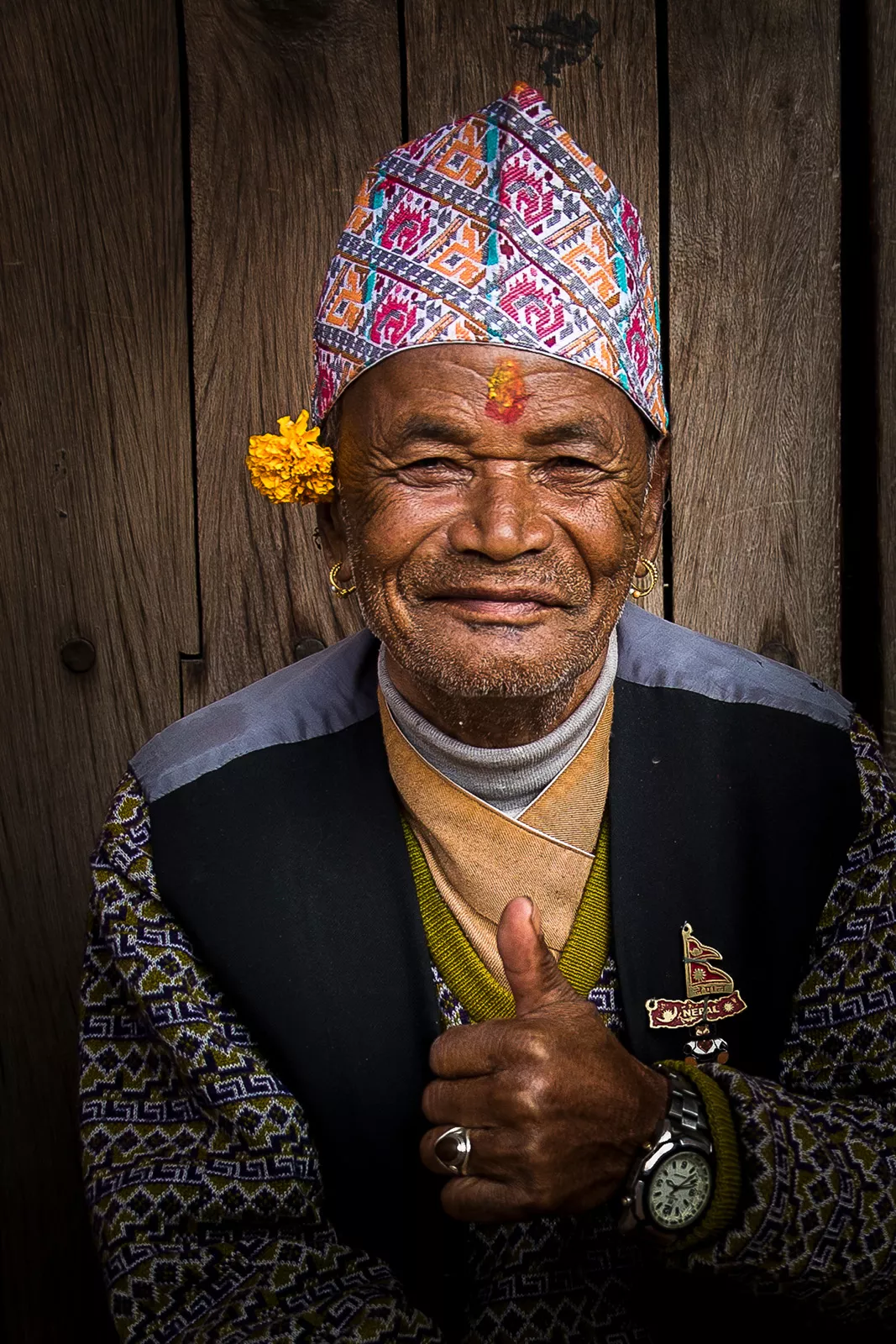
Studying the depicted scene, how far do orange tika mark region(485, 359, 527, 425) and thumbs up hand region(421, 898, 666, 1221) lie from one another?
71 cm

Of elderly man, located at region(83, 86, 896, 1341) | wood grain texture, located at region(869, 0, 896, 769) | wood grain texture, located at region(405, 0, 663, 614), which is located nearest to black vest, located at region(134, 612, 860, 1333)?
elderly man, located at region(83, 86, 896, 1341)

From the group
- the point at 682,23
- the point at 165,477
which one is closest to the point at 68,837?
the point at 165,477

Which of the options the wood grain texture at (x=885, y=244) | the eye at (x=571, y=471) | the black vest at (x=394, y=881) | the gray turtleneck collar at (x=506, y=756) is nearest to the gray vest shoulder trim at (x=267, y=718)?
the black vest at (x=394, y=881)

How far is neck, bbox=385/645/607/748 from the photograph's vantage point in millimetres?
1875

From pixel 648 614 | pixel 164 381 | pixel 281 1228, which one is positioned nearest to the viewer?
pixel 281 1228

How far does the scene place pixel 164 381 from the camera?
234cm

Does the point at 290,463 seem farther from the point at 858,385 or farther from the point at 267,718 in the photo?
the point at 858,385

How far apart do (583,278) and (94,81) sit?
1093 mm

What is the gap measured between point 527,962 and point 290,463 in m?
0.89

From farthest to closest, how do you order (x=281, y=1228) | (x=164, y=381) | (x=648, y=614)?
(x=164, y=381) → (x=648, y=614) → (x=281, y=1228)

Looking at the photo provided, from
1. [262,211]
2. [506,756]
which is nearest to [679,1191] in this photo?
[506,756]

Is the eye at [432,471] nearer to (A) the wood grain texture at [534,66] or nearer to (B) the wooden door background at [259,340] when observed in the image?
(B) the wooden door background at [259,340]

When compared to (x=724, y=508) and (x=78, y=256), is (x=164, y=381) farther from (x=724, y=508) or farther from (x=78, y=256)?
(x=724, y=508)

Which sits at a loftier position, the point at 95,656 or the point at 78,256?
the point at 78,256
